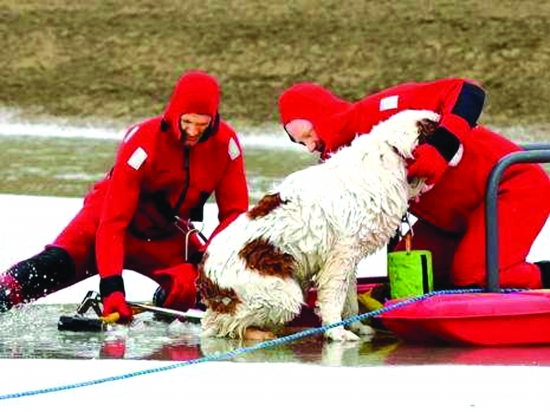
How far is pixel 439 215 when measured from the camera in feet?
20.1

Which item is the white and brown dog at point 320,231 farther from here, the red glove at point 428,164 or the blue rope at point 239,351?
the blue rope at point 239,351

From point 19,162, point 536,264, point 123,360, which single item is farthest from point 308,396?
point 19,162

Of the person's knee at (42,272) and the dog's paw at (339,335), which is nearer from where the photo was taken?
the dog's paw at (339,335)

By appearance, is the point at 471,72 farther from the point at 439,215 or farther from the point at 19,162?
the point at 439,215

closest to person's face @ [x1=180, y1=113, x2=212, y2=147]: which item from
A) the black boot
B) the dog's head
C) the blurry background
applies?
the dog's head

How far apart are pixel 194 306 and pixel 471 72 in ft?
70.3

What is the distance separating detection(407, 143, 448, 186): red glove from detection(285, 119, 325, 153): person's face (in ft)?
1.66

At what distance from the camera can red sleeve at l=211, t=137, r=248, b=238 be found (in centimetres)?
665

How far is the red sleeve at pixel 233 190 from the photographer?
6.65 meters

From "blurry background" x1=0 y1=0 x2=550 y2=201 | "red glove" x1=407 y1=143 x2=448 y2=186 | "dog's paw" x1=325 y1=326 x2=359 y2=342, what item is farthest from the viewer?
"blurry background" x1=0 y1=0 x2=550 y2=201

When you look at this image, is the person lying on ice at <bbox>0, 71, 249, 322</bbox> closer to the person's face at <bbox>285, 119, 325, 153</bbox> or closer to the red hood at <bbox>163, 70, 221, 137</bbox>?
the red hood at <bbox>163, 70, 221, 137</bbox>

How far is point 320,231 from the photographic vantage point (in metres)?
5.70

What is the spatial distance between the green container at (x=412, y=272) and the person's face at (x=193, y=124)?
1040 mm

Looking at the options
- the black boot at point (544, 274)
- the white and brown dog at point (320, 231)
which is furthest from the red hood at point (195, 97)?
the black boot at point (544, 274)
